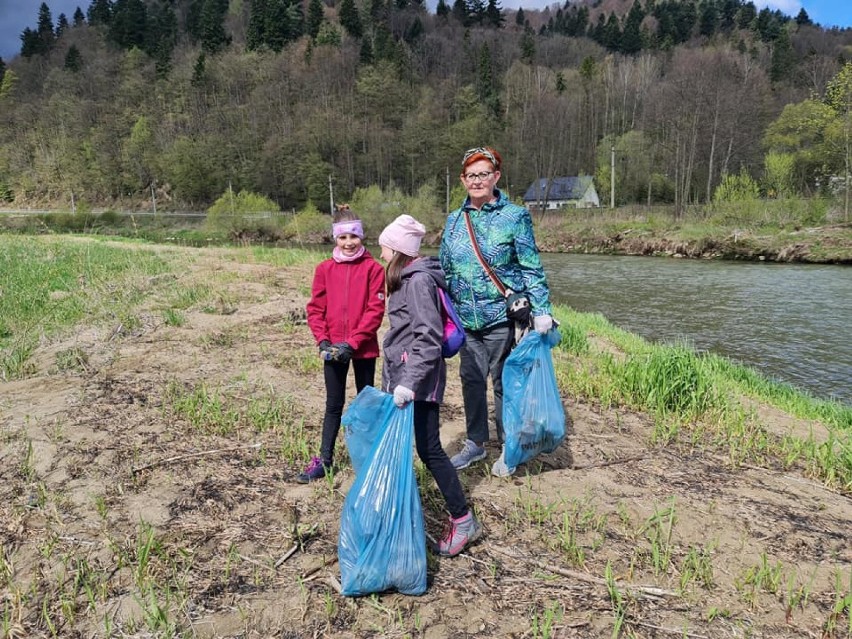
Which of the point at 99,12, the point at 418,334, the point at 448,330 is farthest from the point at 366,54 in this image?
the point at 418,334

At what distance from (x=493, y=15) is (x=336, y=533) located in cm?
13532

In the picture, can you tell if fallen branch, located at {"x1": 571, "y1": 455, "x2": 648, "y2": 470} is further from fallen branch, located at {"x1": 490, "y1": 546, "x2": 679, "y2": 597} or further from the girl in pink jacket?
the girl in pink jacket

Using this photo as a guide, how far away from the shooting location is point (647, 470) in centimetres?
327

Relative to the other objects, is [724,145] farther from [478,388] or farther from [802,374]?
[478,388]

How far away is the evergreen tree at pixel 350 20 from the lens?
9762 centimetres

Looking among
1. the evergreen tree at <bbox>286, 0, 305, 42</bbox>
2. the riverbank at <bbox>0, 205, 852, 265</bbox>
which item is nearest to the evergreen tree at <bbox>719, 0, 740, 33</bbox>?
the evergreen tree at <bbox>286, 0, 305, 42</bbox>

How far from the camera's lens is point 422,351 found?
7.43 ft

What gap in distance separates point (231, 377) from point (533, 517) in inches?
120

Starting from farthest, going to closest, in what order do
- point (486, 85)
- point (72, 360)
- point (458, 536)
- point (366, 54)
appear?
point (366, 54)
point (486, 85)
point (72, 360)
point (458, 536)

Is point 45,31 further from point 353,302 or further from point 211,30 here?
point 353,302

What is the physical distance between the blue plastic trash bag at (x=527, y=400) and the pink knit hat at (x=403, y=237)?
89 cm

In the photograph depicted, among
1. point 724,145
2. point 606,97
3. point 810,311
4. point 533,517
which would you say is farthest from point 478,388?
point 606,97

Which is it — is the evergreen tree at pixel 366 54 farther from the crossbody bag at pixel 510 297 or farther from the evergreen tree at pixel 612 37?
the crossbody bag at pixel 510 297

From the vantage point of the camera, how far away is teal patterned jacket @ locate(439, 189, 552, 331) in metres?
2.97
